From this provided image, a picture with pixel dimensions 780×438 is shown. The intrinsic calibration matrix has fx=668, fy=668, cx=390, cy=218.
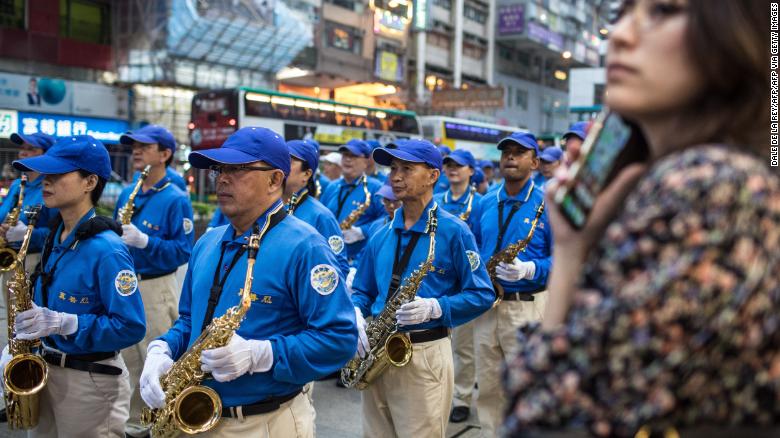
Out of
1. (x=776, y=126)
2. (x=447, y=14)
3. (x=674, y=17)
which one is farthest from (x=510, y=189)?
(x=447, y=14)

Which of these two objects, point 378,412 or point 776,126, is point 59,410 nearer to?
point 378,412

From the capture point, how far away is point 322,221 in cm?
672

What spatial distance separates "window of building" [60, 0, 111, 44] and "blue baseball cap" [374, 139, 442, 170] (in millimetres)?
27418

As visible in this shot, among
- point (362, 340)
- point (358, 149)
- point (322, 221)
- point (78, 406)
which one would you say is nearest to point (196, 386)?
point (362, 340)

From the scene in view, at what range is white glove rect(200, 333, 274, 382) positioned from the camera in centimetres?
311

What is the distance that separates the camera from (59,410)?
448 cm

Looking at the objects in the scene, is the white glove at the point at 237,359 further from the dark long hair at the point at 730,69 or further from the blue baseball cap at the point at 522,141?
the blue baseball cap at the point at 522,141

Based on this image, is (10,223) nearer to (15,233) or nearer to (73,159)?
(15,233)

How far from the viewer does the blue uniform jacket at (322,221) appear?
6703 millimetres

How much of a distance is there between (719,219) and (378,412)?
4.03 metres

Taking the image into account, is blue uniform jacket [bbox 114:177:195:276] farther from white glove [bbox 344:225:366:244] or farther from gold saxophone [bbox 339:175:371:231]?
gold saxophone [bbox 339:175:371:231]

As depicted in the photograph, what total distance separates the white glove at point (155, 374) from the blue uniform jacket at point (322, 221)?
3093mm

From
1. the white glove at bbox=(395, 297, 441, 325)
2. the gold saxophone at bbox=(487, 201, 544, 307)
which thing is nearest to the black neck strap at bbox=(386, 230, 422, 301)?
the white glove at bbox=(395, 297, 441, 325)

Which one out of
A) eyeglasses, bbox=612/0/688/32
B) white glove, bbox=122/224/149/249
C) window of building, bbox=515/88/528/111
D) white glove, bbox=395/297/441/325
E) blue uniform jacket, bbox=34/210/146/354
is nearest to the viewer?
eyeglasses, bbox=612/0/688/32
